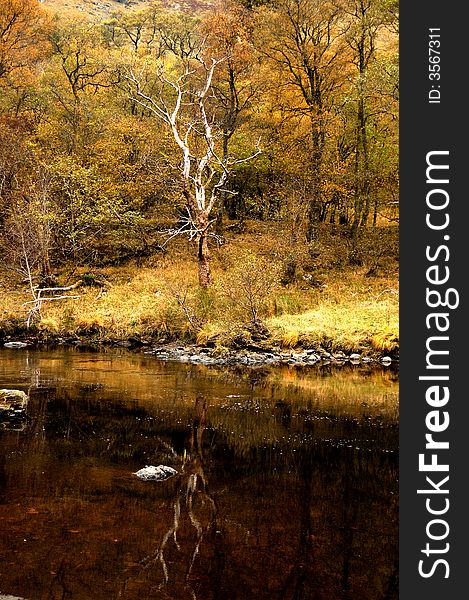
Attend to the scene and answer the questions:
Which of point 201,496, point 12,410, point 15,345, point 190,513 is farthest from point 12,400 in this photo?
point 15,345

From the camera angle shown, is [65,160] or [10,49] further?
[10,49]

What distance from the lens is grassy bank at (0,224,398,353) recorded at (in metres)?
21.7

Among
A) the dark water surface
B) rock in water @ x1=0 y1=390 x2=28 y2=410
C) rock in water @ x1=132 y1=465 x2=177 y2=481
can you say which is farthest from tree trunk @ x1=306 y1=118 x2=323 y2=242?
rock in water @ x1=132 y1=465 x2=177 y2=481

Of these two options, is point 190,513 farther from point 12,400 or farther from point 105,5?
point 105,5

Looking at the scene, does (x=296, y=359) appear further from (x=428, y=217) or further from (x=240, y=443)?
(x=428, y=217)

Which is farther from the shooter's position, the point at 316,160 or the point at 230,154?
the point at 230,154

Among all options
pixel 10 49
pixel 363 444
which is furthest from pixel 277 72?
pixel 363 444

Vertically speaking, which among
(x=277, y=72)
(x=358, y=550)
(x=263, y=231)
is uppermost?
(x=277, y=72)

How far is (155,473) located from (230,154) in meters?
28.4

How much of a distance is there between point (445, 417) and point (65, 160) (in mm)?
29549

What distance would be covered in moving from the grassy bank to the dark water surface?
6.83 meters

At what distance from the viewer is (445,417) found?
615cm

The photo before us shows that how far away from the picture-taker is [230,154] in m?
34.8

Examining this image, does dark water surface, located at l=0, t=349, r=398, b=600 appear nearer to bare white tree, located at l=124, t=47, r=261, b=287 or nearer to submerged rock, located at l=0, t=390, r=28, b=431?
submerged rock, located at l=0, t=390, r=28, b=431
